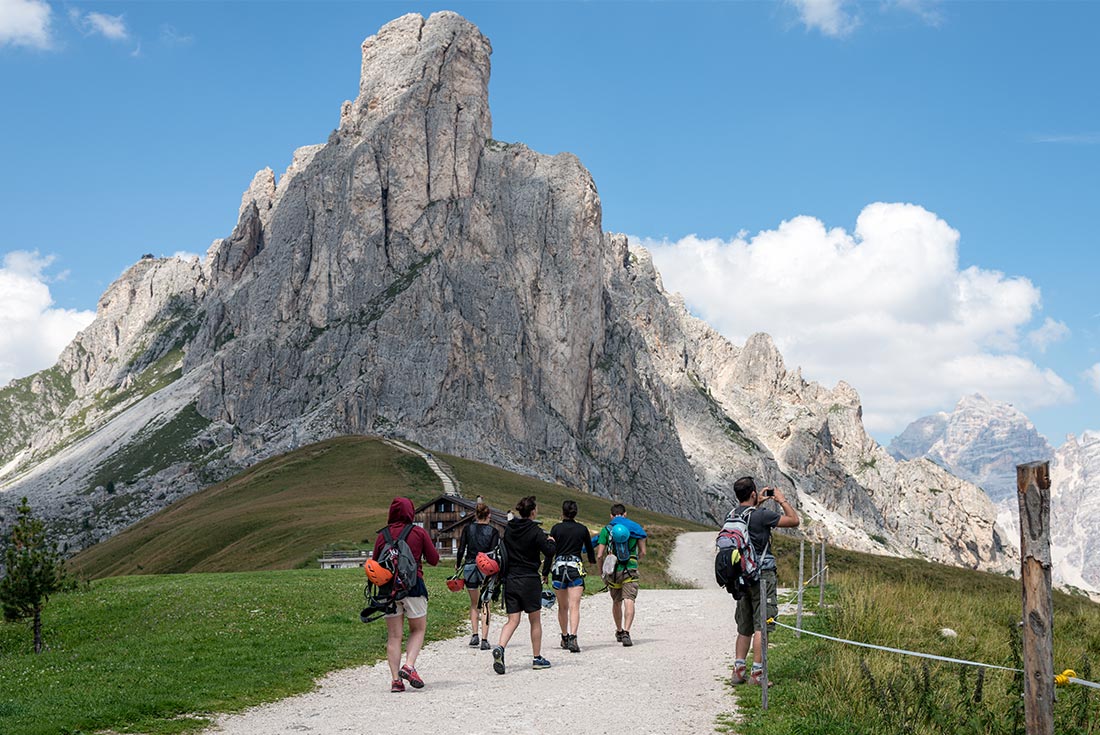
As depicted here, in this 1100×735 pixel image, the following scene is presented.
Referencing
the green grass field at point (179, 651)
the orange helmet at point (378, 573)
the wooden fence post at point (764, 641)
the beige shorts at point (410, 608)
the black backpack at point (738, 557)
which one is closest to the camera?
the wooden fence post at point (764, 641)

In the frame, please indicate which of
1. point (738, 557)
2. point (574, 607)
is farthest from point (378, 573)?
point (738, 557)

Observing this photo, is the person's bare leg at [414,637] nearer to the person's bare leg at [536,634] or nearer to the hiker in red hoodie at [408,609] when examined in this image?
the hiker in red hoodie at [408,609]

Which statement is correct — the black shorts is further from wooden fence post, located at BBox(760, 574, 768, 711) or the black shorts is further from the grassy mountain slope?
the grassy mountain slope

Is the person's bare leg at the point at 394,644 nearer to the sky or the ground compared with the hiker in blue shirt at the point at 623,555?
nearer to the ground

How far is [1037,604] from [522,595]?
945cm

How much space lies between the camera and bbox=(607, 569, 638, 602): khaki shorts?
19.9 m

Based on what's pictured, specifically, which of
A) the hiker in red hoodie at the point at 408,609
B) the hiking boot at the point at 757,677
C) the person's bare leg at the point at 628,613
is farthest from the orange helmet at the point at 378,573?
the person's bare leg at the point at 628,613

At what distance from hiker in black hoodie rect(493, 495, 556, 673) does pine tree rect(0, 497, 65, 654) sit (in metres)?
15.6

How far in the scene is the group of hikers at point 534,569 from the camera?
15.1 meters

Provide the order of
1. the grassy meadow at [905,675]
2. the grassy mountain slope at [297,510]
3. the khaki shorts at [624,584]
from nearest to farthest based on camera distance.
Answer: the grassy meadow at [905,675] → the khaki shorts at [624,584] → the grassy mountain slope at [297,510]

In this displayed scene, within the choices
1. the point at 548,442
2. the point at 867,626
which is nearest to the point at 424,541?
the point at 867,626

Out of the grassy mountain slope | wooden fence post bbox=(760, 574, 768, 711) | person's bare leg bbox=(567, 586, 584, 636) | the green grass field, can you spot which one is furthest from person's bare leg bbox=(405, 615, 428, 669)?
the grassy mountain slope

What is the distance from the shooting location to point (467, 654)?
19.5 m

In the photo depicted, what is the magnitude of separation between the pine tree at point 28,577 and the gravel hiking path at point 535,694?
12.2 metres
